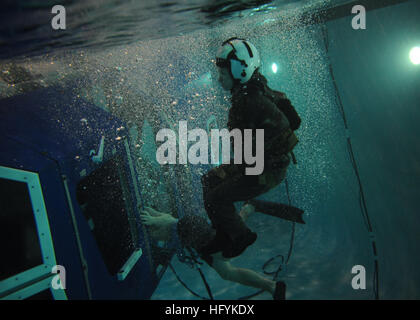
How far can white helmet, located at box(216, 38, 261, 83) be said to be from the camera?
263cm

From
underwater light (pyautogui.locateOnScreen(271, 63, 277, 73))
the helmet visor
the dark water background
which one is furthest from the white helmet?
underwater light (pyautogui.locateOnScreen(271, 63, 277, 73))

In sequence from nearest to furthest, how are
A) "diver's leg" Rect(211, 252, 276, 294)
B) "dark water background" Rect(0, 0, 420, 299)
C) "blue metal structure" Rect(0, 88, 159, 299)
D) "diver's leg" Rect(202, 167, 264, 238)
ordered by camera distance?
1. "blue metal structure" Rect(0, 88, 159, 299)
2. "diver's leg" Rect(202, 167, 264, 238)
3. "diver's leg" Rect(211, 252, 276, 294)
4. "dark water background" Rect(0, 0, 420, 299)

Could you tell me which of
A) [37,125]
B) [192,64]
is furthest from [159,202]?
[192,64]

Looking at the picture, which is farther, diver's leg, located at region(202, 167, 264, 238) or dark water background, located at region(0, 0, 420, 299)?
dark water background, located at region(0, 0, 420, 299)

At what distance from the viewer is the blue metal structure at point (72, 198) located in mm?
1742

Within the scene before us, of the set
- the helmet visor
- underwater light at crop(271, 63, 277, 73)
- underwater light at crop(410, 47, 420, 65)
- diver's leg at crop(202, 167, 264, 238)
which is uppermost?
underwater light at crop(271, 63, 277, 73)

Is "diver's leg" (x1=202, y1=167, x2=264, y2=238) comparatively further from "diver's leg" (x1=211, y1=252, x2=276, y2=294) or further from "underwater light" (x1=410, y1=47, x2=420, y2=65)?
"underwater light" (x1=410, y1=47, x2=420, y2=65)

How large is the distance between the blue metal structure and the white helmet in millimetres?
1722

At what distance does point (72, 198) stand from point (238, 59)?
7.37 feet

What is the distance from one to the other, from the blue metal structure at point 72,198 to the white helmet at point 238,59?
67.8 inches

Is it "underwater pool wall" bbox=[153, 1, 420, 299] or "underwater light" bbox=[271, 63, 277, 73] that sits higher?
"underwater light" bbox=[271, 63, 277, 73]

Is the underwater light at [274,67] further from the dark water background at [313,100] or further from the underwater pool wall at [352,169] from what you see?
the underwater pool wall at [352,169]

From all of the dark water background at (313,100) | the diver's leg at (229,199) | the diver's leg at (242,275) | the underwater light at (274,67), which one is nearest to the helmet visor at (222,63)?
the diver's leg at (229,199)
